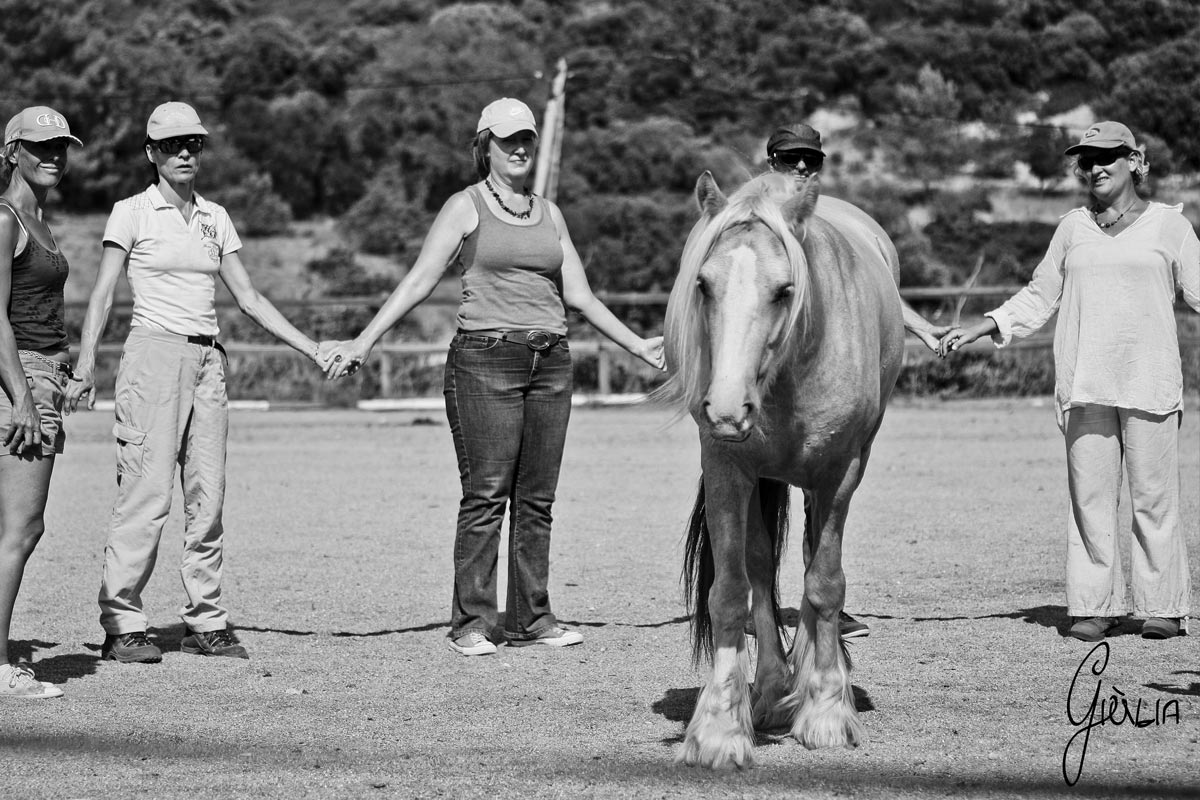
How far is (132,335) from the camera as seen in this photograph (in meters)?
5.36

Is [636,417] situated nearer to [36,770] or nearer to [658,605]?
[658,605]

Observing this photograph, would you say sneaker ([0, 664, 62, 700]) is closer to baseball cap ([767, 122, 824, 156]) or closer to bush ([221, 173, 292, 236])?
baseball cap ([767, 122, 824, 156])

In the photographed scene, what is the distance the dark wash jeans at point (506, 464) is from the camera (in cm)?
551

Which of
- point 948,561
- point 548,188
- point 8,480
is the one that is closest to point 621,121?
point 548,188

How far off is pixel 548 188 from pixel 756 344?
1952cm

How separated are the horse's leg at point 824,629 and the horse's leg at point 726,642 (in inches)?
11.0

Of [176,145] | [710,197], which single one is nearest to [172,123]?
[176,145]

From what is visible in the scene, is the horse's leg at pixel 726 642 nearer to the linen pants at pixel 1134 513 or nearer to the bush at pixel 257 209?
the linen pants at pixel 1134 513

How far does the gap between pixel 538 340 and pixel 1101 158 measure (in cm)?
252

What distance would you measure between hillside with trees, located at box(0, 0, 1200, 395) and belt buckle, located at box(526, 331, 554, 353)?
2102cm

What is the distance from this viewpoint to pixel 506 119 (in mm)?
5461

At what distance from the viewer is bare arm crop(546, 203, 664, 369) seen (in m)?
5.54

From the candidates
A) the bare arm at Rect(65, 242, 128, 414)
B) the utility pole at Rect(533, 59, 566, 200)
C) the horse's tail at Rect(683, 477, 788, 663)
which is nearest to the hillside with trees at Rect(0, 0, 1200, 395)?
the utility pole at Rect(533, 59, 566, 200)

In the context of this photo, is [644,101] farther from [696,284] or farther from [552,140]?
[696,284]
